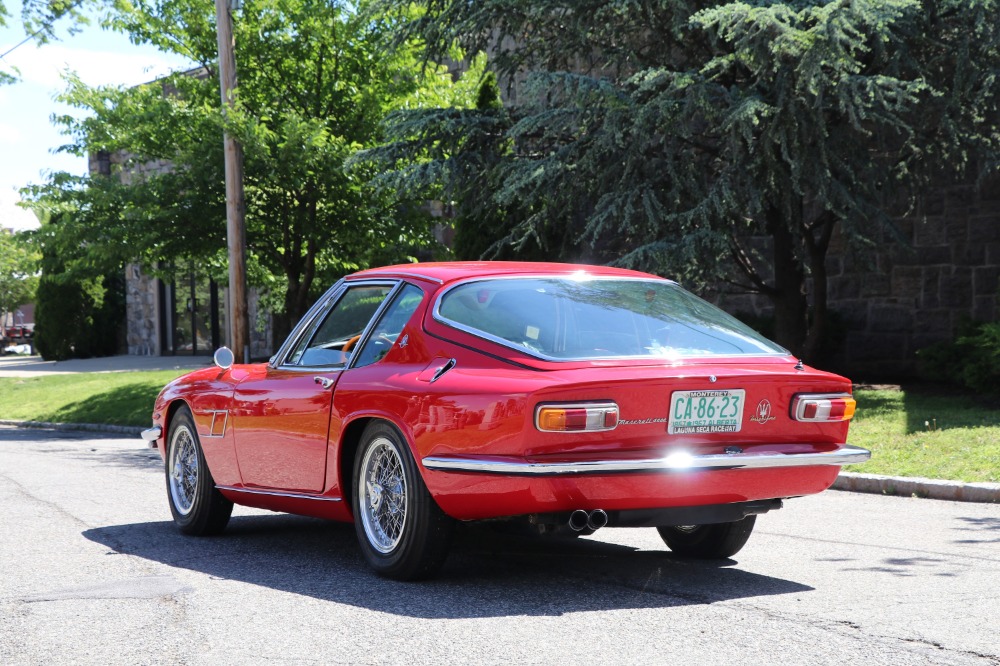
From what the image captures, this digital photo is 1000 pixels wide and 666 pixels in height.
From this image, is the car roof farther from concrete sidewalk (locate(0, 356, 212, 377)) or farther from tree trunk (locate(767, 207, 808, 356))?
concrete sidewalk (locate(0, 356, 212, 377))

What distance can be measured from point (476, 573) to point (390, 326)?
1.28m

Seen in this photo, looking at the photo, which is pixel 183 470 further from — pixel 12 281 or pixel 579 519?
pixel 12 281

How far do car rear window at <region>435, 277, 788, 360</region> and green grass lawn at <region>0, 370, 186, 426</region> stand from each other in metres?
13.7

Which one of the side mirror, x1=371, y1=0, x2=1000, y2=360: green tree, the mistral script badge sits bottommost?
the mistral script badge

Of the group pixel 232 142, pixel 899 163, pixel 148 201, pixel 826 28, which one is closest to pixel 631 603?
pixel 826 28

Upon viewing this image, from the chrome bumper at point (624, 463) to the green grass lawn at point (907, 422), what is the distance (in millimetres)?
4494

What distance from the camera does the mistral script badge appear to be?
18.1 feet

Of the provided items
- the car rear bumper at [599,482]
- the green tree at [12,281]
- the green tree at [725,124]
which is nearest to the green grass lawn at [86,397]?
the green tree at [725,124]

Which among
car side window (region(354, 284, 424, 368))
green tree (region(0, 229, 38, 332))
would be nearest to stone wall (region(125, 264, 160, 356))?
green tree (region(0, 229, 38, 332))

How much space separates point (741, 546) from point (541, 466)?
72.2 inches

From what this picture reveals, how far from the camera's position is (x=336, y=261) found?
68.0 ft

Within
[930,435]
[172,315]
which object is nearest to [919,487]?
[930,435]

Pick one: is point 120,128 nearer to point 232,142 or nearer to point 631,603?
point 232,142

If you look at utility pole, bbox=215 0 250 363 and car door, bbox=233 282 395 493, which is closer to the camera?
car door, bbox=233 282 395 493
